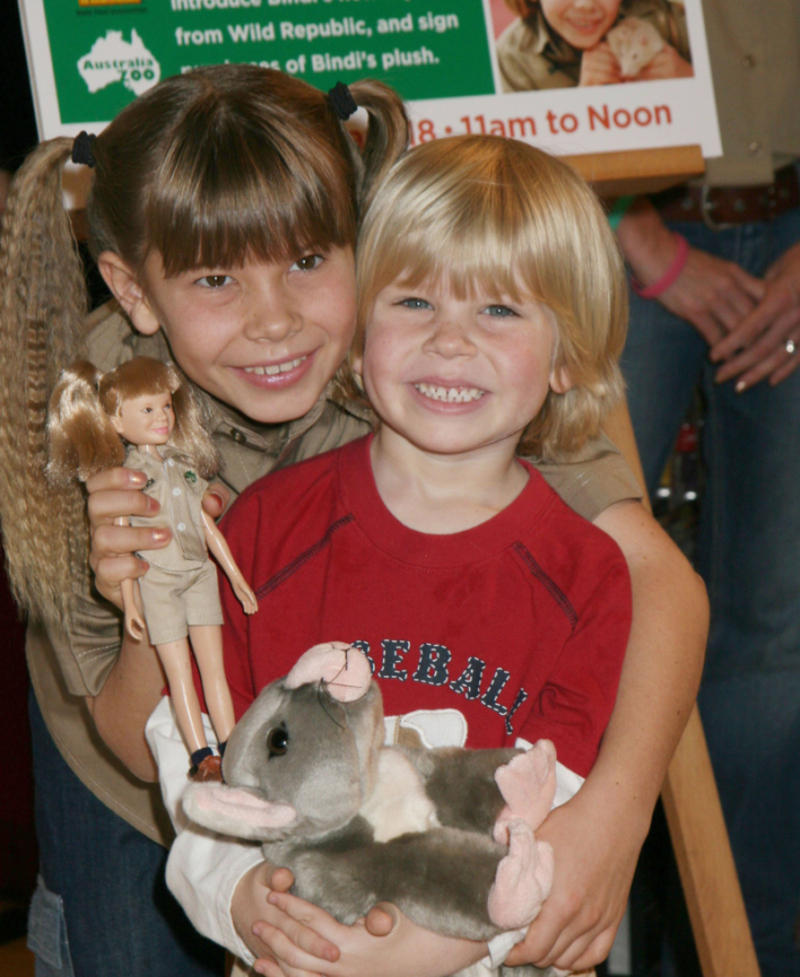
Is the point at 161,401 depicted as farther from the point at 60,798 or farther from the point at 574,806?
the point at 60,798

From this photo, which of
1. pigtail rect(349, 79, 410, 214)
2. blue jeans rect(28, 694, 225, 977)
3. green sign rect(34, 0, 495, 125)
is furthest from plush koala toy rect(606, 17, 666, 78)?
blue jeans rect(28, 694, 225, 977)

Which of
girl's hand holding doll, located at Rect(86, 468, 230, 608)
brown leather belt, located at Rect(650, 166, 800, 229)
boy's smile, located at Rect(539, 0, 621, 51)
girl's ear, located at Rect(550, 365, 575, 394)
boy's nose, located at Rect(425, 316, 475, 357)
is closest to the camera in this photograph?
girl's hand holding doll, located at Rect(86, 468, 230, 608)

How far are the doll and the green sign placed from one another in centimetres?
39

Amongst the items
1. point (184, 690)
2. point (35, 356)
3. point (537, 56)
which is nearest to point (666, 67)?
point (537, 56)

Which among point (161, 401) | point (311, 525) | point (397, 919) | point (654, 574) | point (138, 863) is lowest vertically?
point (138, 863)

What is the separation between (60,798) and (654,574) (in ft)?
2.41

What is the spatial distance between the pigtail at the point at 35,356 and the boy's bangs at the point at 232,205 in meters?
0.12

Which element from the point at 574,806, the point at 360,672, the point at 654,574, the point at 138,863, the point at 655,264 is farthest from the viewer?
the point at 655,264

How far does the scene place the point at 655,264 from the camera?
5.17ft

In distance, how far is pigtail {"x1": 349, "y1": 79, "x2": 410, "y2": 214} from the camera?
1061 mm

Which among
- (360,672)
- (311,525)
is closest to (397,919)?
A: (360,672)

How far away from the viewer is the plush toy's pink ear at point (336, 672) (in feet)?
2.47

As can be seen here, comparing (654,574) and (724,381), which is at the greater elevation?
(724,381)

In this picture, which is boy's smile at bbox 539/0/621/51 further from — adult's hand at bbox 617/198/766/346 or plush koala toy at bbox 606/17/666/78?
adult's hand at bbox 617/198/766/346
